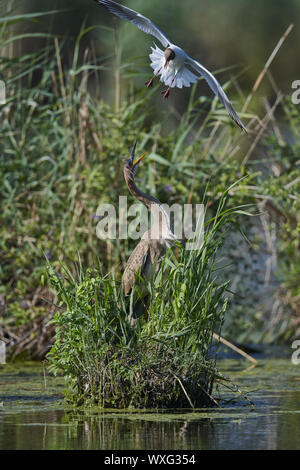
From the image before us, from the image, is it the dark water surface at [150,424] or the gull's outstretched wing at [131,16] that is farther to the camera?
the gull's outstretched wing at [131,16]

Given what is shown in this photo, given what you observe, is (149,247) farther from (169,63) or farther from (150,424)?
(150,424)

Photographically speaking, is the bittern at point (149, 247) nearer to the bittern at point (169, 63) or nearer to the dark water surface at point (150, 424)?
the bittern at point (169, 63)

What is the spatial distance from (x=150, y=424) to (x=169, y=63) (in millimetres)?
2859

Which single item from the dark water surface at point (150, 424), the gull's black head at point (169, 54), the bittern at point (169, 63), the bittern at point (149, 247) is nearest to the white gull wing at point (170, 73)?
the bittern at point (169, 63)

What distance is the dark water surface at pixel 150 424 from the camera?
4469 mm

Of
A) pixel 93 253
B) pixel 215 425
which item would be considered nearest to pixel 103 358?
pixel 215 425

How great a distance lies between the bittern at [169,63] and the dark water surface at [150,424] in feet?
6.09

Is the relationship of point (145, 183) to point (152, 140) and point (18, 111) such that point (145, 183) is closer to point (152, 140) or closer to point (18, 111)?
point (152, 140)

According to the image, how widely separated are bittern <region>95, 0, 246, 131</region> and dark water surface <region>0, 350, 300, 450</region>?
1855 mm

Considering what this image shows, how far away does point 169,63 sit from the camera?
6.66 meters

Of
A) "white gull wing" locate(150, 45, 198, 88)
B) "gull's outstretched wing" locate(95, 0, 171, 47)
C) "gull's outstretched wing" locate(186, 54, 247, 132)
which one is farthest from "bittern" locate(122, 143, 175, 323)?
"gull's outstretched wing" locate(95, 0, 171, 47)

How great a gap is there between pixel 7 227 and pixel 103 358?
3.35m

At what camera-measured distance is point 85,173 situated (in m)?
8.36

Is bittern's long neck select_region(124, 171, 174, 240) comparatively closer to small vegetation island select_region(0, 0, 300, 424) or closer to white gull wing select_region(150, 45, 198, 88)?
small vegetation island select_region(0, 0, 300, 424)
